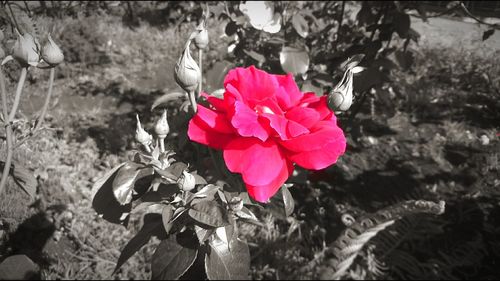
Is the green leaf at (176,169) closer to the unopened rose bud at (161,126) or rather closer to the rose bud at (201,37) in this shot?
the unopened rose bud at (161,126)

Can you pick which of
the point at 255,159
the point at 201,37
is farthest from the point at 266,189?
the point at 201,37

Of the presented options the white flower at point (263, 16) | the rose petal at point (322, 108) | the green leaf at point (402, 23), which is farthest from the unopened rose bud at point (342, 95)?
the green leaf at point (402, 23)

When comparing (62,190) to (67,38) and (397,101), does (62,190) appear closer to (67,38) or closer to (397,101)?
(67,38)

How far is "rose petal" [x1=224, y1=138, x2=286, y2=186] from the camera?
0.53m

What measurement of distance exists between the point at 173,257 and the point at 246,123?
40 centimetres

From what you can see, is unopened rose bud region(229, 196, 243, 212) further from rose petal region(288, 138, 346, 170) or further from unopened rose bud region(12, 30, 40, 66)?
unopened rose bud region(12, 30, 40, 66)

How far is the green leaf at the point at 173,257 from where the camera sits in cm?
71

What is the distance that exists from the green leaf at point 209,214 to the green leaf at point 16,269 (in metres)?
0.28

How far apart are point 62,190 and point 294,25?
1.40 meters

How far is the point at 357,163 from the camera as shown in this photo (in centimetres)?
218

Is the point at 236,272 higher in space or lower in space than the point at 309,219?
higher

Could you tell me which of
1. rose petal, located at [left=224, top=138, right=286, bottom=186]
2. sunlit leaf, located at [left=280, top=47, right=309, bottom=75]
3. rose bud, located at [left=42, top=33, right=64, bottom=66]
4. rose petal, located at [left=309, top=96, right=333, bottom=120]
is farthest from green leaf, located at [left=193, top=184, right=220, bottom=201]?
sunlit leaf, located at [left=280, top=47, right=309, bottom=75]

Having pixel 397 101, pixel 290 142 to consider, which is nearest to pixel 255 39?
pixel 290 142

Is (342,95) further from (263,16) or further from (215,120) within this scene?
(263,16)
